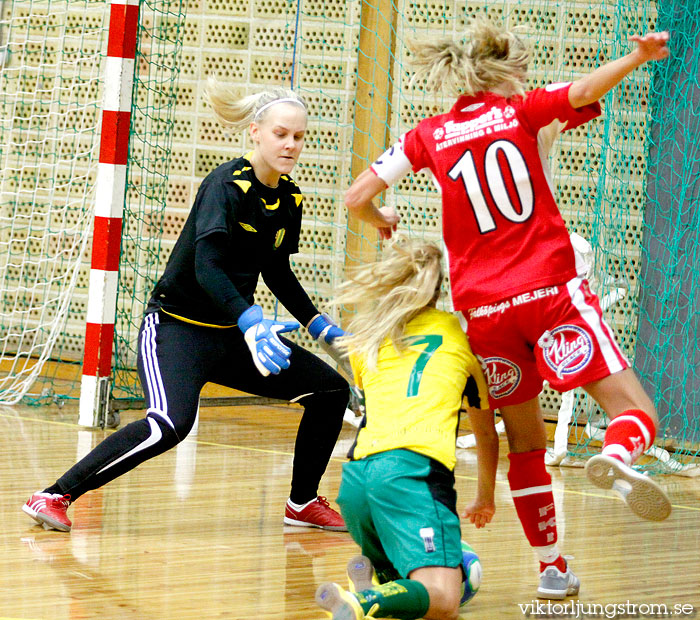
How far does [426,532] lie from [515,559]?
0.98 m

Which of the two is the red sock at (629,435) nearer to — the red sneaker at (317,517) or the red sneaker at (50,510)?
the red sneaker at (317,517)

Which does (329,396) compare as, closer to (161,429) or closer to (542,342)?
(161,429)

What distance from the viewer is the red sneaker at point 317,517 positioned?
3369mm

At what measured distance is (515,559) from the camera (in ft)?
10.3

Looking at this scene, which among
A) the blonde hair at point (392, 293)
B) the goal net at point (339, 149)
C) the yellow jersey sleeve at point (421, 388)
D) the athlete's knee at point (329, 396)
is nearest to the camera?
the yellow jersey sleeve at point (421, 388)

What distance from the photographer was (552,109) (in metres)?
A: 2.41

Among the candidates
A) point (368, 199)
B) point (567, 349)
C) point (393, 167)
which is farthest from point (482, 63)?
point (567, 349)

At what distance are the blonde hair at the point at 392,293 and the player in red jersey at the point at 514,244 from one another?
0.10m

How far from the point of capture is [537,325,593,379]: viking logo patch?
240 cm

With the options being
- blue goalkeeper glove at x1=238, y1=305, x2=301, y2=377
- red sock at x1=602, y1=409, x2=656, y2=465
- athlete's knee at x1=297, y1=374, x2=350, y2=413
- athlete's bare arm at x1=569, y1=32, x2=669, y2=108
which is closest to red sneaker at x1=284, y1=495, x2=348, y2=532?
athlete's knee at x1=297, y1=374, x2=350, y2=413

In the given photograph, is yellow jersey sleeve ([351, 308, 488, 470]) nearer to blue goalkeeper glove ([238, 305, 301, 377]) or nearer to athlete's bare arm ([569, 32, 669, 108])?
blue goalkeeper glove ([238, 305, 301, 377])

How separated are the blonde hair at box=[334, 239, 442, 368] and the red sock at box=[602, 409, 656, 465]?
1.67ft

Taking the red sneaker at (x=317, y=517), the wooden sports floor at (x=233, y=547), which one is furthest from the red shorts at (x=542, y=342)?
the red sneaker at (x=317, y=517)

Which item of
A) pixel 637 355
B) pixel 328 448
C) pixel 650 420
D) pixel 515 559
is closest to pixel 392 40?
pixel 637 355
